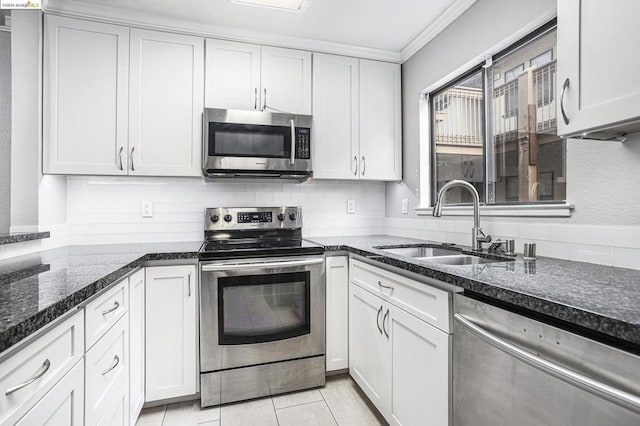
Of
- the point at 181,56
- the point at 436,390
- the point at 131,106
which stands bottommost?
the point at 436,390

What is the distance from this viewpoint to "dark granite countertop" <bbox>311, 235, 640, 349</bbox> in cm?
A: 74

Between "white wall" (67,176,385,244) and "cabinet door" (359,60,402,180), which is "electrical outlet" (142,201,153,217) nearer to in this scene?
"white wall" (67,176,385,244)

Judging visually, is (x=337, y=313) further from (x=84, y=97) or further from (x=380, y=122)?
(x=84, y=97)

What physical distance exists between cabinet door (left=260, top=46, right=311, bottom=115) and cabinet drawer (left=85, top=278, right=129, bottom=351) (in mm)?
1546

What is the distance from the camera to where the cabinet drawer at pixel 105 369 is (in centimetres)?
120

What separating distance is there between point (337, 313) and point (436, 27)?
2084 mm

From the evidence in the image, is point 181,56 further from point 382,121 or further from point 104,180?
point 382,121

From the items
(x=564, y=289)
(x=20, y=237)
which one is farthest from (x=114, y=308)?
(x=564, y=289)

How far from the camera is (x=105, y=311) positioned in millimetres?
1369

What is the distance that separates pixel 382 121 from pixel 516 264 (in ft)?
5.66

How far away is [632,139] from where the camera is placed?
4.16 ft

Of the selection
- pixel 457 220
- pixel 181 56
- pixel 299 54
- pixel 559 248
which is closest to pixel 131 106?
pixel 181 56

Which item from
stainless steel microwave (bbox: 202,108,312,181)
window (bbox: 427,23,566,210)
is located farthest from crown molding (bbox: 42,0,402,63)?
window (bbox: 427,23,566,210)

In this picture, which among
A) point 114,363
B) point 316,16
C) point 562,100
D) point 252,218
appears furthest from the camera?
point 252,218
